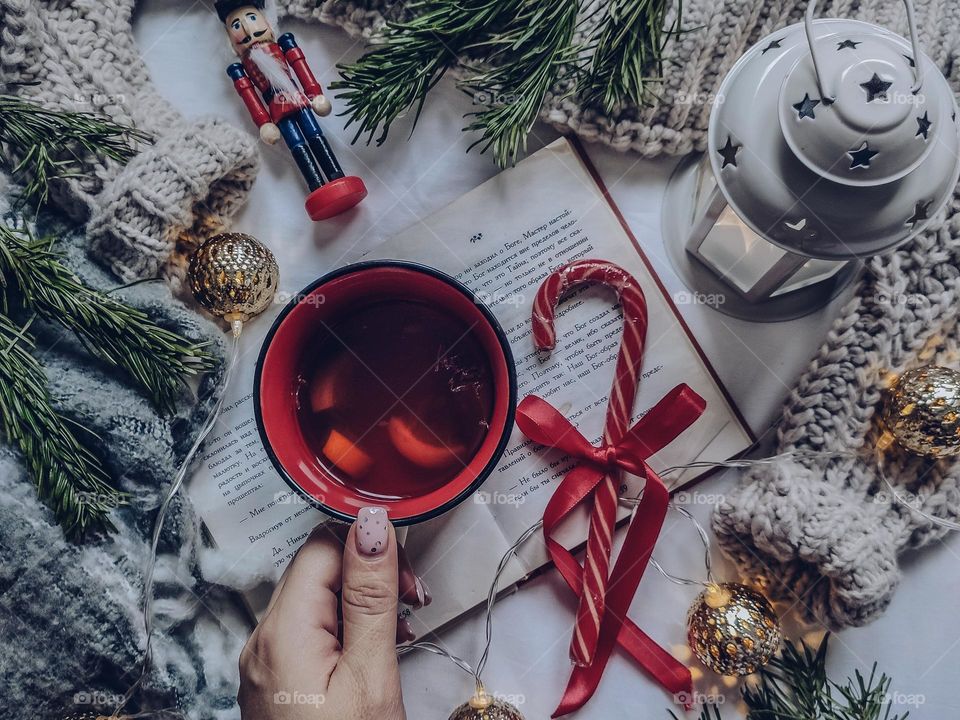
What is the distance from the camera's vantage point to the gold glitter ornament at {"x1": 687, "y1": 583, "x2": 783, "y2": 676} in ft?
2.43

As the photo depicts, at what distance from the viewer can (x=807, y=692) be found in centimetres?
76

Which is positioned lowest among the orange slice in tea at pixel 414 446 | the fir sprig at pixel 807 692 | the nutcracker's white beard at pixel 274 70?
the fir sprig at pixel 807 692

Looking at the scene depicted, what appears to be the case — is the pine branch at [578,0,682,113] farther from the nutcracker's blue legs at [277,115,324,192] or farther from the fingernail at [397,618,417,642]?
the fingernail at [397,618,417,642]

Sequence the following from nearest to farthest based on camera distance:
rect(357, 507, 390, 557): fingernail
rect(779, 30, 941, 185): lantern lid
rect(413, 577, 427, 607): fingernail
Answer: rect(779, 30, 941, 185): lantern lid
rect(357, 507, 390, 557): fingernail
rect(413, 577, 427, 607): fingernail

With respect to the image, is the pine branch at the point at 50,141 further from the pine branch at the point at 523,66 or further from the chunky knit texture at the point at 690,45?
the pine branch at the point at 523,66

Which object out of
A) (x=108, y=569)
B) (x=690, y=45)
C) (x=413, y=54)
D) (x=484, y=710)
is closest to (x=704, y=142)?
(x=690, y=45)

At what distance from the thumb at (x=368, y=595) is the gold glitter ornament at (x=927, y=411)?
0.52 m

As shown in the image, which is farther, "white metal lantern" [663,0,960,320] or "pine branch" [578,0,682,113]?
"pine branch" [578,0,682,113]

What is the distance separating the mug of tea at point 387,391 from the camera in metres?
0.71

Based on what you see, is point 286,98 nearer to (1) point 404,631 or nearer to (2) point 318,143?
(2) point 318,143

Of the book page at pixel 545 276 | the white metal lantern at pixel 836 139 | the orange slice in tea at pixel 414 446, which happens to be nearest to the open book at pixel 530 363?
the book page at pixel 545 276

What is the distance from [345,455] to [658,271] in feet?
1.31

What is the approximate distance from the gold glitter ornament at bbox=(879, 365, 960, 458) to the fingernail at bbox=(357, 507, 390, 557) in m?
0.52

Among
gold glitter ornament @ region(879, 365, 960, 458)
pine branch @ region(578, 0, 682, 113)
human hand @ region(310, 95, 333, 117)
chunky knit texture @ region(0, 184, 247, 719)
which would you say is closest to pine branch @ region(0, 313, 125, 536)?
chunky knit texture @ region(0, 184, 247, 719)
